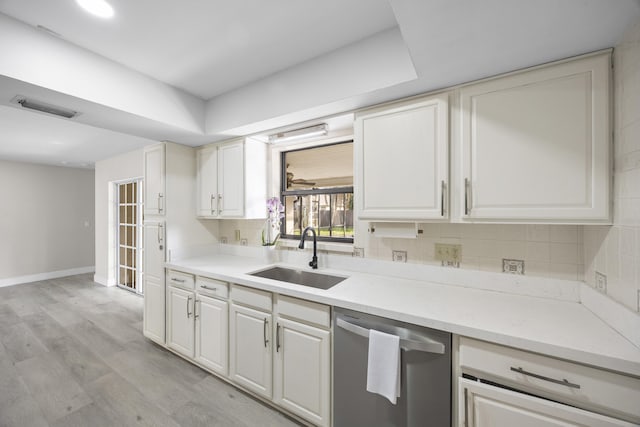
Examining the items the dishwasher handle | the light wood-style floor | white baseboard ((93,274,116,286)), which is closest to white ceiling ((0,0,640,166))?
the dishwasher handle

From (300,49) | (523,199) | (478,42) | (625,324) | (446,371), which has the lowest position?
(446,371)

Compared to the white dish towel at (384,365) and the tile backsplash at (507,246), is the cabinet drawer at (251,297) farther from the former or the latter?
the tile backsplash at (507,246)

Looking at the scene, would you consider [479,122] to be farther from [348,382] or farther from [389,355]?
[348,382]

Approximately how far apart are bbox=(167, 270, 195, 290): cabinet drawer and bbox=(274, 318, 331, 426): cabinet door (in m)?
1.07

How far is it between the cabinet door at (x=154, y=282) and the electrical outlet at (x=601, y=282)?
324cm

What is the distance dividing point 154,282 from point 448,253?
283cm

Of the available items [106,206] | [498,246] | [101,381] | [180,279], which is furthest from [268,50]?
[106,206]

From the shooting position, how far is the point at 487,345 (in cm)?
110

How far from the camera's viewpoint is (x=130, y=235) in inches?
182

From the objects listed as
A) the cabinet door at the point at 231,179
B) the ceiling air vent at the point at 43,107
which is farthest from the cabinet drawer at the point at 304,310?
the ceiling air vent at the point at 43,107

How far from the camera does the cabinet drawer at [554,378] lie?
0.89 meters

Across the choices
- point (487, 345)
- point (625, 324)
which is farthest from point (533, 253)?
point (487, 345)

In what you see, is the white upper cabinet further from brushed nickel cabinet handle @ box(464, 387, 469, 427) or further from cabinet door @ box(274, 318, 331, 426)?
brushed nickel cabinet handle @ box(464, 387, 469, 427)

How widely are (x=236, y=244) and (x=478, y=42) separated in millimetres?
2699
